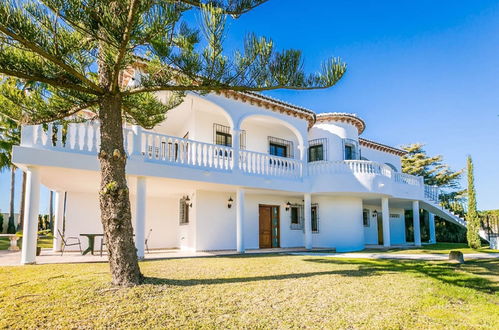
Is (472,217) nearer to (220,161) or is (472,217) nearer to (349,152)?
(349,152)

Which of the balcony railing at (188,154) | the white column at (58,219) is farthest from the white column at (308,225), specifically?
the white column at (58,219)

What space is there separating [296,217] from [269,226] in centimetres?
175

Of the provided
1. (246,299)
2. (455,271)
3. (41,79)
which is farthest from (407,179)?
(41,79)

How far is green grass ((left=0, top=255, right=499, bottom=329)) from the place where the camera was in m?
4.29

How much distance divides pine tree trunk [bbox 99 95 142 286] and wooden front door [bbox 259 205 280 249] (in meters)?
9.92

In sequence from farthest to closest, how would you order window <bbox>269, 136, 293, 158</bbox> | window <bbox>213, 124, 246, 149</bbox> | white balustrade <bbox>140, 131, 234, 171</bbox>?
window <bbox>269, 136, 293, 158</bbox>
window <bbox>213, 124, 246, 149</bbox>
white balustrade <bbox>140, 131, 234, 171</bbox>

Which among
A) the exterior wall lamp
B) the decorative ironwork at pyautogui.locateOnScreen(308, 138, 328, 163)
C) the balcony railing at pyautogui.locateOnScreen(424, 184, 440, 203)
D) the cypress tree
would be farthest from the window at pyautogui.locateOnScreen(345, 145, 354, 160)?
the exterior wall lamp

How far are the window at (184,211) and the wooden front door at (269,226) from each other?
11.1 feet

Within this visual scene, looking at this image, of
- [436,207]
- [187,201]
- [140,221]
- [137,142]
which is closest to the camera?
[140,221]

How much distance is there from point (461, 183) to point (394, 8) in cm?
2354

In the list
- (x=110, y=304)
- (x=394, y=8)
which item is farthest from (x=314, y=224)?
(x=110, y=304)

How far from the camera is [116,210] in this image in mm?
5660

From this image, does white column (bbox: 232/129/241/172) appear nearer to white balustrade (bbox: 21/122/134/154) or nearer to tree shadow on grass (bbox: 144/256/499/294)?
white balustrade (bbox: 21/122/134/154)

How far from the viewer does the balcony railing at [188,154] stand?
9102 millimetres
